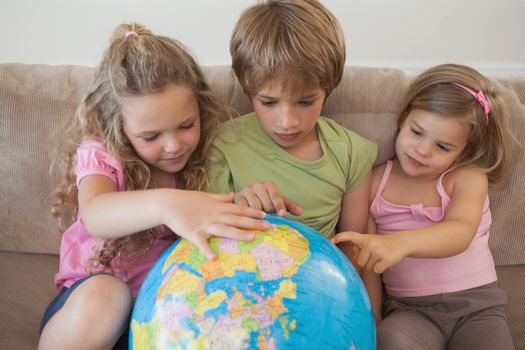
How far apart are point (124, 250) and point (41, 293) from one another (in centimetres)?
→ 56

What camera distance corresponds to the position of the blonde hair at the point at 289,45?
56.6 inches

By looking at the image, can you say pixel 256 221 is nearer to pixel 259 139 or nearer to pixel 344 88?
pixel 259 139

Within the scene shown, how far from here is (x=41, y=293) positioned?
1.92 m

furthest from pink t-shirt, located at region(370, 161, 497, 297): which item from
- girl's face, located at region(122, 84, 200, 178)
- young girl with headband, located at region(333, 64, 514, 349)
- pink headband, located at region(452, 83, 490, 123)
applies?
girl's face, located at region(122, 84, 200, 178)

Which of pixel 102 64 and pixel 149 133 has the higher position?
pixel 102 64

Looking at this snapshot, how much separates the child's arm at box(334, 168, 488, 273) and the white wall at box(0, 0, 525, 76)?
1064mm

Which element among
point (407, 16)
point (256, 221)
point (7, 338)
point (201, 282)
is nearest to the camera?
point (201, 282)

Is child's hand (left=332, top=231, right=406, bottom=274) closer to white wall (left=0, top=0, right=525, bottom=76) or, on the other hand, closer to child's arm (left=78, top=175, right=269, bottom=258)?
child's arm (left=78, top=175, right=269, bottom=258)

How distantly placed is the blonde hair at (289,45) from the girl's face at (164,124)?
21 cm

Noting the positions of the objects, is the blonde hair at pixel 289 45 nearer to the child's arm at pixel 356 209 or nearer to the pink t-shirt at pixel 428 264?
the child's arm at pixel 356 209

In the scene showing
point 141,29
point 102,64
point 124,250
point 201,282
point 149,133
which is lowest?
point 124,250

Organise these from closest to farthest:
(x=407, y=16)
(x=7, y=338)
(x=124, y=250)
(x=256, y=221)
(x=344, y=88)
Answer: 1. (x=256, y=221)
2. (x=124, y=250)
3. (x=7, y=338)
4. (x=344, y=88)
5. (x=407, y=16)

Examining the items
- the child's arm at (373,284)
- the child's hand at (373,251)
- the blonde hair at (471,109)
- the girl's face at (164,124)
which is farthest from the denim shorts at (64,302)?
the blonde hair at (471,109)

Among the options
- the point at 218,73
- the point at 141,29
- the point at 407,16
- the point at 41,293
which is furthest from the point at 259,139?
the point at 407,16
